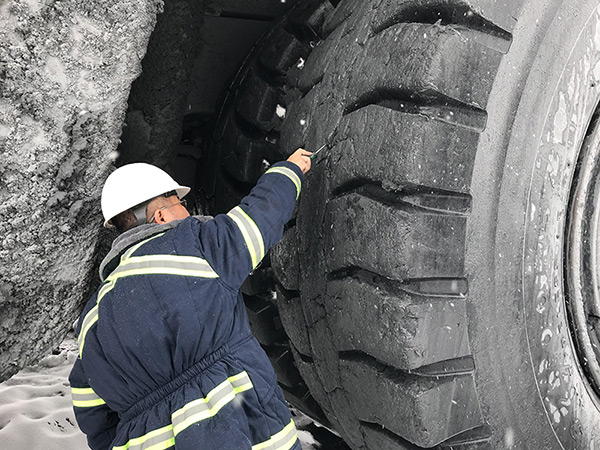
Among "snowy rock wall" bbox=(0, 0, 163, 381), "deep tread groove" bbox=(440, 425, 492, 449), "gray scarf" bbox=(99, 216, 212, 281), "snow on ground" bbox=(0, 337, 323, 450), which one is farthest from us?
"snow on ground" bbox=(0, 337, 323, 450)

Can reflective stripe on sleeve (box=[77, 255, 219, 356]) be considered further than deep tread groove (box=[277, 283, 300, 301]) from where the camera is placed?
No

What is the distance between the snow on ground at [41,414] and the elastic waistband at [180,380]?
81 cm

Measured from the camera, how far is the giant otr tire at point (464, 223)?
1240 mm

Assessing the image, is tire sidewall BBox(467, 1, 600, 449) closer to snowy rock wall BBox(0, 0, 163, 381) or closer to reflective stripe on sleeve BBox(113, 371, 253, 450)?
→ reflective stripe on sleeve BBox(113, 371, 253, 450)

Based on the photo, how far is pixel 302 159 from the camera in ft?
4.86

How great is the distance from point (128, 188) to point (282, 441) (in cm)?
72

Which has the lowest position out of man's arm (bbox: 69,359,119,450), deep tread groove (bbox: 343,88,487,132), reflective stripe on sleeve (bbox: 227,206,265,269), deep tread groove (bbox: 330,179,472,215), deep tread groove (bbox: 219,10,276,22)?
man's arm (bbox: 69,359,119,450)

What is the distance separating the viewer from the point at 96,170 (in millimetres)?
1435

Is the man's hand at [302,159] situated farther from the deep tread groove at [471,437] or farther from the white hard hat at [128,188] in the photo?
the deep tread groove at [471,437]

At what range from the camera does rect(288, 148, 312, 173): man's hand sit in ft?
4.85

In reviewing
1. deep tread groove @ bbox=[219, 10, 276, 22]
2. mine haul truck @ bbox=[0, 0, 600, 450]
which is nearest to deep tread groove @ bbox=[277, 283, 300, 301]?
mine haul truck @ bbox=[0, 0, 600, 450]

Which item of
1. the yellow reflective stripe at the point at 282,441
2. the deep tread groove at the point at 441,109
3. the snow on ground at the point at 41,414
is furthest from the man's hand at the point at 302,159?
the snow on ground at the point at 41,414

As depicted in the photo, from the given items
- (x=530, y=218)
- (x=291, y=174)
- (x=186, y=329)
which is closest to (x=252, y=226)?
(x=291, y=174)

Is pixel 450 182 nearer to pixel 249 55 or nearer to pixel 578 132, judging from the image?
pixel 578 132
